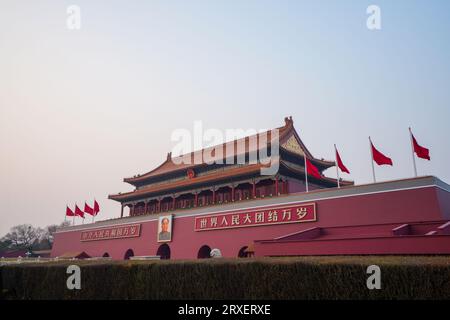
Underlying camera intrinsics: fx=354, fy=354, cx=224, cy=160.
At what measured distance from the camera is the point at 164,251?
22438 mm

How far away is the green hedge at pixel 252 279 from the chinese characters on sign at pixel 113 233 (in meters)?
14.5

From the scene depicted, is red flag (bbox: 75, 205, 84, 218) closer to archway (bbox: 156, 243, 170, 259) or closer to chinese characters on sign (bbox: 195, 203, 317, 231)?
archway (bbox: 156, 243, 170, 259)

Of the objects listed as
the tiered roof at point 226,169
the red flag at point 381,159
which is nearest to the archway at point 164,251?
the tiered roof at point 226,169

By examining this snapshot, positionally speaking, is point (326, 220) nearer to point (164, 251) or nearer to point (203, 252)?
point (203, 252)

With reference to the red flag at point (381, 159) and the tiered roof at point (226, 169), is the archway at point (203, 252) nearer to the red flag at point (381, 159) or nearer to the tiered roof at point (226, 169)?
the tiered roof at point (226, 169)

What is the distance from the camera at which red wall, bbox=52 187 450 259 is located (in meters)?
12.2

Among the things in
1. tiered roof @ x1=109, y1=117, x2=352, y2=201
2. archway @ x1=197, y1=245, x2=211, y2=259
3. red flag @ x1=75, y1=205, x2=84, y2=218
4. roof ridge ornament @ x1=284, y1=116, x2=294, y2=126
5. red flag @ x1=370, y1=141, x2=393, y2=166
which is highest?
roof ridge ornament @ x1=284, y1=116, x2=294, y2=126

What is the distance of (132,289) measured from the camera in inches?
299

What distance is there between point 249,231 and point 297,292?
37.1 feet

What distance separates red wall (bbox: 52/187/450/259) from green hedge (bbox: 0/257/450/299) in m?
7.16

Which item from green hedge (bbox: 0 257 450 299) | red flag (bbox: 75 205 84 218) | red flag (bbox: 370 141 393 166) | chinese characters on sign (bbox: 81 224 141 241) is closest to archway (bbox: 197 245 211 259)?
chinese characters on sign (bbox: 81 224 141 241)

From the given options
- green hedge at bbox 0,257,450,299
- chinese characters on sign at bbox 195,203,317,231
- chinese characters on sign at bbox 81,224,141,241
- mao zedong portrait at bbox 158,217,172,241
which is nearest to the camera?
green hedge at bbox 0,257,450,299

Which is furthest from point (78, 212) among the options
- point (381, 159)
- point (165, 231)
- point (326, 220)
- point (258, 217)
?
point (381, 159)
